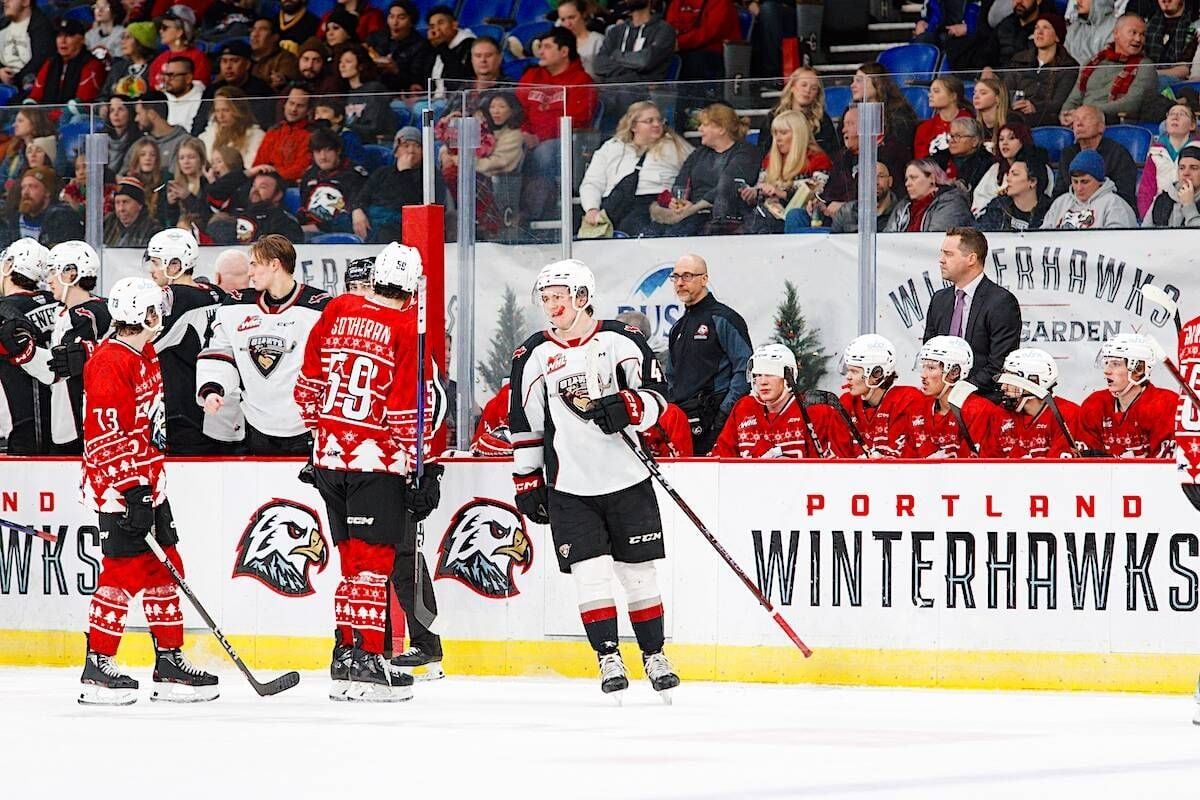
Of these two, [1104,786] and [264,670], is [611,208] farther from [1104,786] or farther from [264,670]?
[1104,786]

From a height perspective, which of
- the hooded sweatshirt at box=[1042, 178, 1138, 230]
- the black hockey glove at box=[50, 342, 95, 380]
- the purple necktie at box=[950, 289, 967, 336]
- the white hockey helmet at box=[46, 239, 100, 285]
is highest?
the hooded sweatshirt at box=[1042, 178, 1138, 230]

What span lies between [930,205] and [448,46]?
5362 mm

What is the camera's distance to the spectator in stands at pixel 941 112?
8812 mm

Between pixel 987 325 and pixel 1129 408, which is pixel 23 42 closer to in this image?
pixel 987 325

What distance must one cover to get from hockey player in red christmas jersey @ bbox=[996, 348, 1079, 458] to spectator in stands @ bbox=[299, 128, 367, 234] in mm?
2917

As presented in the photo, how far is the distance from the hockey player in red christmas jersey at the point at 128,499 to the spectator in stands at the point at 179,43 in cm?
680

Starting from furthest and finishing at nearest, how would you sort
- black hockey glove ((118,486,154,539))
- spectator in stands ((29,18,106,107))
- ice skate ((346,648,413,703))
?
spectator in stands ((29,18,106,107)), ice skate ((346,648,413,703)), black hockey glove ((118,486,154,539))

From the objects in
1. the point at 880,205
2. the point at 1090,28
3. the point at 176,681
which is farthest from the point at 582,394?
the point at 1090,28

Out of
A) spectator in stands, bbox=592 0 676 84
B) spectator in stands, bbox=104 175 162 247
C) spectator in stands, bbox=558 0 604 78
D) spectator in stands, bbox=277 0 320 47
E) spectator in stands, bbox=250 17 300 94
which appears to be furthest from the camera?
spectator in stands, bbox=277 0 320 47

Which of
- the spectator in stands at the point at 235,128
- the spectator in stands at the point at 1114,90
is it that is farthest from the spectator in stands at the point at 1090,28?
the spectator in stands at the point at 235,128

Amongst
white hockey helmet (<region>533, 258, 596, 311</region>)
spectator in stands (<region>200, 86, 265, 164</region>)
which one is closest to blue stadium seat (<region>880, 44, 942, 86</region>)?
spectator in stands (<region>200, 86, 265, 164</region>)

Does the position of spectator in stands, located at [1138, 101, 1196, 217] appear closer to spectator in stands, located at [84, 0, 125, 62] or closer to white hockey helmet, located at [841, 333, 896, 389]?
white hockey helmet, located at [841, 333, 896, 389]

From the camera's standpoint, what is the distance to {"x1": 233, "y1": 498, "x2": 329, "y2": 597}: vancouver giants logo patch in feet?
28.6

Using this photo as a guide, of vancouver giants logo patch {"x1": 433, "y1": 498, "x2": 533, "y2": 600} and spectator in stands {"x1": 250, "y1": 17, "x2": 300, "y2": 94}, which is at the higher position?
spectator in stands {"x1": 250, "y1": 17, "x2": 300, "y2": 94}
